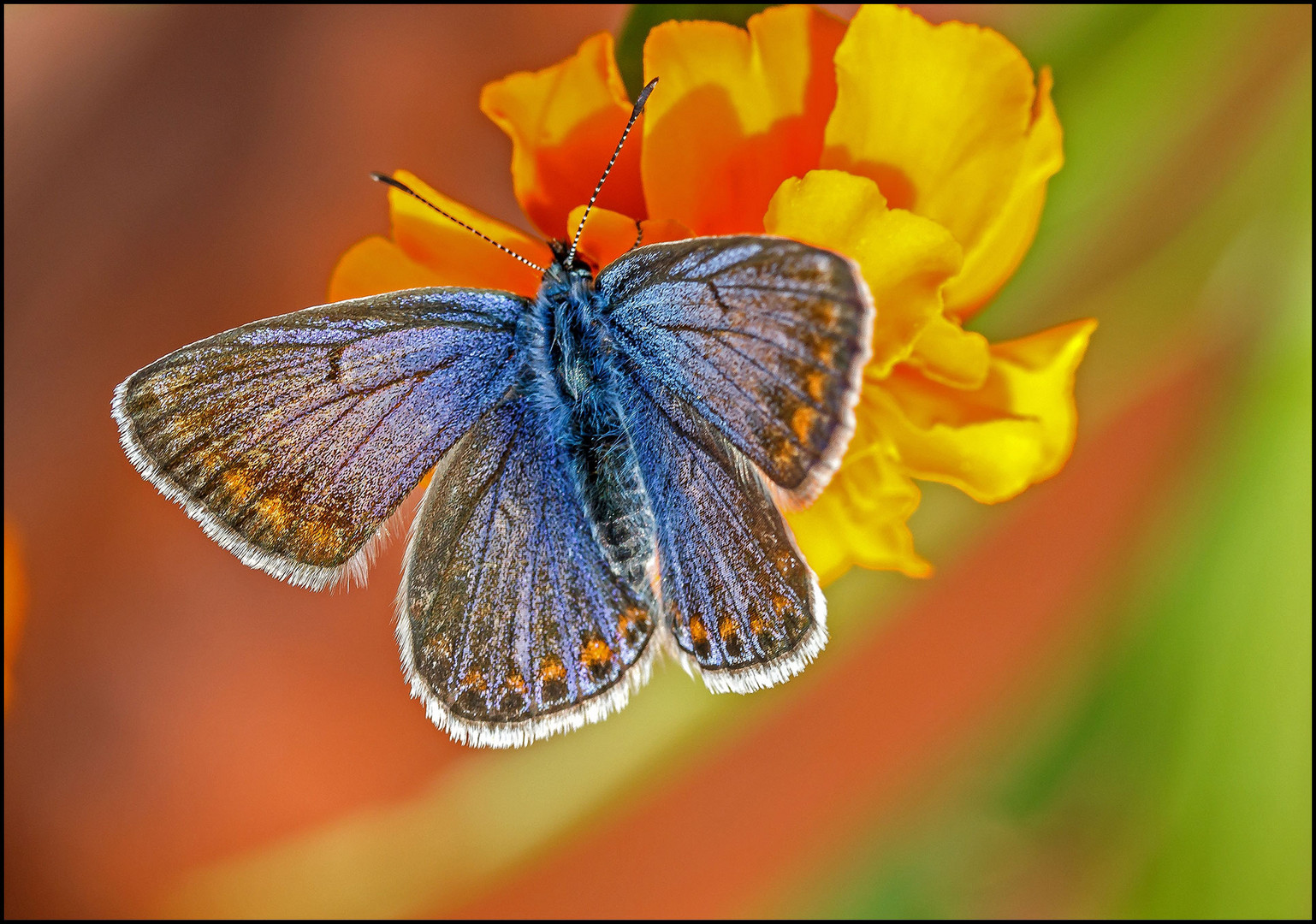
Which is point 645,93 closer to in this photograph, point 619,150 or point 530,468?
point 619,150

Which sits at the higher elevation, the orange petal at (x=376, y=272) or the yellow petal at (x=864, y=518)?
the orange petal at (x=376, y=272)

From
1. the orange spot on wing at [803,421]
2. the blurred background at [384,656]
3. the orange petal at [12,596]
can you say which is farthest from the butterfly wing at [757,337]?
the orange petal at [12,596]

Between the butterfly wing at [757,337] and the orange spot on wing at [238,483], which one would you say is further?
the orange spot on wing at [238,483]

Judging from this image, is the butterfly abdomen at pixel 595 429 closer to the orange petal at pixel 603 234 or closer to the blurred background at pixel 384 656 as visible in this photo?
the orange petal at pixel 603 234

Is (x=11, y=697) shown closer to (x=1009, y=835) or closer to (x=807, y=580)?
(x=807, y=580)

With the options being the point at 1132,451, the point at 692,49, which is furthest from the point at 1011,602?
the point at 692,49
